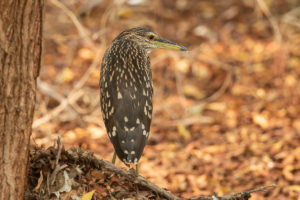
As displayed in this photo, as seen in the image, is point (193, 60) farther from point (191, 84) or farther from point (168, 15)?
point (168, 15)

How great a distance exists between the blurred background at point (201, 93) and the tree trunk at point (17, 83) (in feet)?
10.2

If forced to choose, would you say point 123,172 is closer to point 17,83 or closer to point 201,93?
point 17,83

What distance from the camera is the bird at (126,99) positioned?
4.65 m

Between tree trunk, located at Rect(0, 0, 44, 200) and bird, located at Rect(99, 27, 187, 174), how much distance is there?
4.41 ft

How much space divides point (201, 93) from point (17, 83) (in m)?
6.41

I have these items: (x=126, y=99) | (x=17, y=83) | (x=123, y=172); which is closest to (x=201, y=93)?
(x=126, y=99)

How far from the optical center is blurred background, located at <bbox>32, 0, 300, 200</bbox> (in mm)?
6863

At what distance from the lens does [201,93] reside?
9.45 metres

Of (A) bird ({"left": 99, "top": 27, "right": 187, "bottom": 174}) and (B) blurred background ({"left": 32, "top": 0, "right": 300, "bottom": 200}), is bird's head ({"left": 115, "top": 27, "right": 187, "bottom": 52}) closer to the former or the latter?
(A) bird ({"left": 99, "top": 27, "right": 187, "bottom": 174})

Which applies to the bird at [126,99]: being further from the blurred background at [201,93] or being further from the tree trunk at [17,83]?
the blurred background at [201,93]

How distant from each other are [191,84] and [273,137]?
255cm

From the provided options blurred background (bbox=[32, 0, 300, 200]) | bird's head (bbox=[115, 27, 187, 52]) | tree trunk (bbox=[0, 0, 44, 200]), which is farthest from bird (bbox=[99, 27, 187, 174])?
blurred background (bbox=[32, 0, 300, 200])

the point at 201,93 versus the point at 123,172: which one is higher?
the point at 201,93

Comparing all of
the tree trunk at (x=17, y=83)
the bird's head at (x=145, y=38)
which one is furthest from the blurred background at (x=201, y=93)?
the tree trunk at (x=17, y=83)
